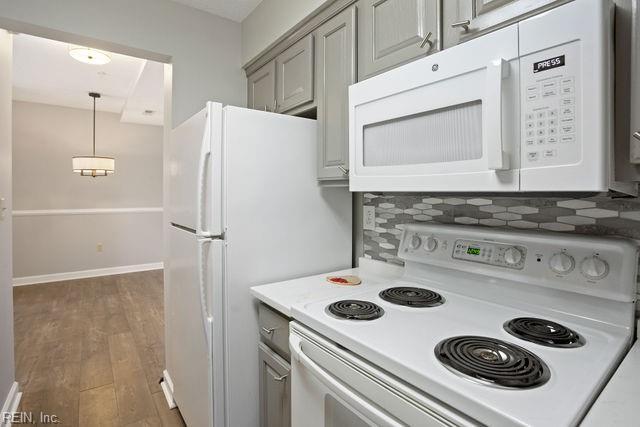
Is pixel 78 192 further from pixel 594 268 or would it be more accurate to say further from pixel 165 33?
pixel 594 268

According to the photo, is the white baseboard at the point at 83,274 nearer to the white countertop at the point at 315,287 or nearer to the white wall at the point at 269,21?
the white wall at the point at 269,21

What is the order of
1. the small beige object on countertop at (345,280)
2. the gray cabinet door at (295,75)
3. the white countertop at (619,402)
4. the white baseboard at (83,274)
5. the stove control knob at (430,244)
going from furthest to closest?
the white baseboard at (83,274)
the gray cabinet door at (295,75)
the small beige object on countertop at (345,280)
the stove control knob at (430,244)
the white countertop at (619,402)

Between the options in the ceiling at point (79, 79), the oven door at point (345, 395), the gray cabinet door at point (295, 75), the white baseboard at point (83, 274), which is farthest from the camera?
the white baseboard at point (83, 274)

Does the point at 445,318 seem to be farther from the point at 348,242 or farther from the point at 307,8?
the point at 307,8

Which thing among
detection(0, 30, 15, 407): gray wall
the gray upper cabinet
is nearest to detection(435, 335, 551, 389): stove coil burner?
the gray upper cabinet

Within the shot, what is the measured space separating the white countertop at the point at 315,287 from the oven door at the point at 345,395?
0.60 feet

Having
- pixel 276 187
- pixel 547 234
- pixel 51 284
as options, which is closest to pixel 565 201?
Answer: pixel 547 234

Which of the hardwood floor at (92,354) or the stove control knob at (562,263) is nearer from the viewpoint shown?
the stove control knob at (562,263)

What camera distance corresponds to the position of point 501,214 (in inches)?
49.3

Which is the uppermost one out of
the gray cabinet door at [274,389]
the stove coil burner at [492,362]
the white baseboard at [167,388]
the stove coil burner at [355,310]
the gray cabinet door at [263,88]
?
the gray cabinet door at [263,88]

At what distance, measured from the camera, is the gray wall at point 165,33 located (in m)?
1.75

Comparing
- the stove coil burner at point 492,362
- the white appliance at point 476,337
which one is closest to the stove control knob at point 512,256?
the white appliance at point 476,337

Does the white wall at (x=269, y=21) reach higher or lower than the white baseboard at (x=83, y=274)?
higher

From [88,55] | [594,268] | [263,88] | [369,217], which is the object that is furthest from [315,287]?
[88,55]
